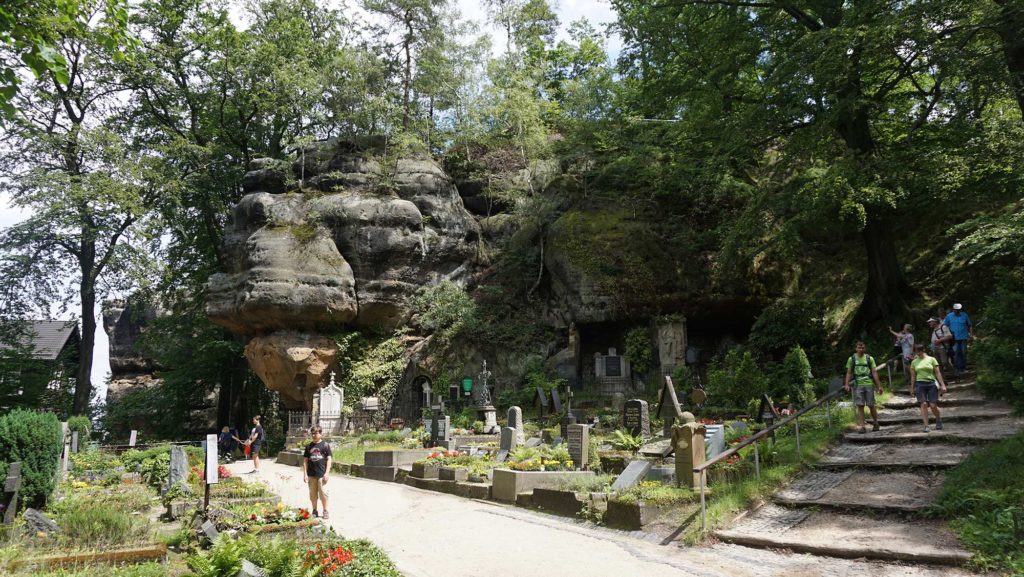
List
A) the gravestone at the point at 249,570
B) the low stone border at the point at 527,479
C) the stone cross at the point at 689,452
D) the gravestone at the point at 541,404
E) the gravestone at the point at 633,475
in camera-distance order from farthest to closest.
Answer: the gravestone at the point at 541,404 < the low stone border at the point at 527,479 < the gravestone at the point at 633,475 < the stone cross at the point at 689,452 < the gravestone at the point at 249,570

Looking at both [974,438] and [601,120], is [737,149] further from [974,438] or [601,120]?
[974,438]

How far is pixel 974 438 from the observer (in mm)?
9453

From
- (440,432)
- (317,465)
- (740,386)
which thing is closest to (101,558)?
(317,465)

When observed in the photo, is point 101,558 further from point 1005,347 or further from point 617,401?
point 617,401

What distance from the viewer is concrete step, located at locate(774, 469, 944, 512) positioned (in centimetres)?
791

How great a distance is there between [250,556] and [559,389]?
63.0 ft

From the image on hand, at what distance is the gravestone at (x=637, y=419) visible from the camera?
51.6ft

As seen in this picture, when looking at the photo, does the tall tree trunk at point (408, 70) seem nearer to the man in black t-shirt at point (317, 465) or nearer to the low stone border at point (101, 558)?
the man in black t-shirt at point (317, 465)

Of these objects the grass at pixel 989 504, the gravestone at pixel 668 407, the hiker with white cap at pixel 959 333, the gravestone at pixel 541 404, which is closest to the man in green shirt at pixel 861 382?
the grass at pixel 989 504

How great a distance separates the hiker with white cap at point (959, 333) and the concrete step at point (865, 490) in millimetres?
6911

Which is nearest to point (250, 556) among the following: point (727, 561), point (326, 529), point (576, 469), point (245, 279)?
point (326, 529)

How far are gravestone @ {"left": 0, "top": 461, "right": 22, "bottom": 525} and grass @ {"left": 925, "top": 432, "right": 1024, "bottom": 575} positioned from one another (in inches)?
489

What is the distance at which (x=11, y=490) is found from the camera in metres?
9.21

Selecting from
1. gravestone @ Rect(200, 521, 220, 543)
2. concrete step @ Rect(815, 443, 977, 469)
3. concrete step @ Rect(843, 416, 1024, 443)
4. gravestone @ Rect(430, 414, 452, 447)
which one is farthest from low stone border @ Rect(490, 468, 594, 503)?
gravestone @ Rect(430, 414, 452, 447)
